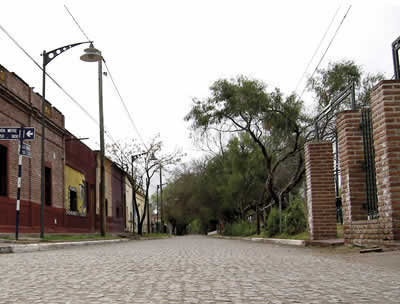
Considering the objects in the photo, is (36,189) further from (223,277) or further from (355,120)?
(223,277)

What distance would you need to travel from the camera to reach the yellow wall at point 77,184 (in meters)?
25.5

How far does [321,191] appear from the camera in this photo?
1214 centimetres

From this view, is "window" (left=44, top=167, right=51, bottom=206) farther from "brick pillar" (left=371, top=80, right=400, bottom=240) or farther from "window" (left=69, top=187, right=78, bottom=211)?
"brick pillar" (left=371, top=80, right=400, bottom=240)

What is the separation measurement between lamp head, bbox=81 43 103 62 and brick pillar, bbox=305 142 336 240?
10.8 meters

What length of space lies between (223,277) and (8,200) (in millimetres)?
13927

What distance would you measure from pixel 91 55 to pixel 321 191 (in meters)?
11.9

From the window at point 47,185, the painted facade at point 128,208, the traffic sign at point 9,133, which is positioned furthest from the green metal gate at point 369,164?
the painted facade at point 128,208

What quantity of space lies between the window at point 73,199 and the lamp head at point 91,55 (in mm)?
9010

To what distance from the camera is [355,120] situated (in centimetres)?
956

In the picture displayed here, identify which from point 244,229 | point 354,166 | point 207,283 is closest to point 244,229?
point 244,229

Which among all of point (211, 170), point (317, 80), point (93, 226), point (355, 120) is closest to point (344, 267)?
point (355, 120)

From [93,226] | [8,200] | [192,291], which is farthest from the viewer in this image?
[93,226]

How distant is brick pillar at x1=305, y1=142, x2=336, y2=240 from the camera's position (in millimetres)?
11913

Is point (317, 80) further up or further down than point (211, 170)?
further up
